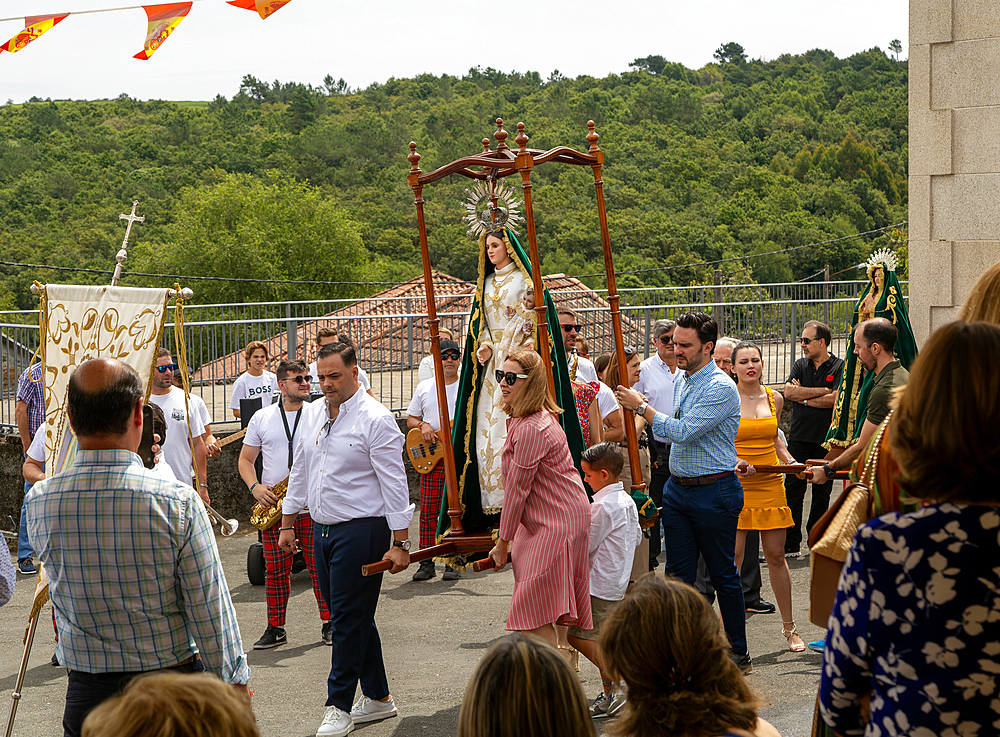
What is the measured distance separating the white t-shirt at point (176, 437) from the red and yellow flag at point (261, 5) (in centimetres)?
264

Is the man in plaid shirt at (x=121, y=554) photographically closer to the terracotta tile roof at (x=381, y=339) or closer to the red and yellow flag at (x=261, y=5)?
the red and yellow flag at (x=261, y=5)

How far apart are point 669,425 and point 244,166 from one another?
56199 millimetres

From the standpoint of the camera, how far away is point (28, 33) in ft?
24.2

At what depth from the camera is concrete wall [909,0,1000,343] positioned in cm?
689

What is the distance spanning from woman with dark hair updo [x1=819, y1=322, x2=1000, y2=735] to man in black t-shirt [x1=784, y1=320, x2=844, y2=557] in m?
6.28

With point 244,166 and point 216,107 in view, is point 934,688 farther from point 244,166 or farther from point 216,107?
point 216,107

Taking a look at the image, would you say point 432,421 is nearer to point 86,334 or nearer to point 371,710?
point 371,710

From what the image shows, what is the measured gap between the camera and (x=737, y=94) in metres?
64.9

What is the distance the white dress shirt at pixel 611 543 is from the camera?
519 centimetres

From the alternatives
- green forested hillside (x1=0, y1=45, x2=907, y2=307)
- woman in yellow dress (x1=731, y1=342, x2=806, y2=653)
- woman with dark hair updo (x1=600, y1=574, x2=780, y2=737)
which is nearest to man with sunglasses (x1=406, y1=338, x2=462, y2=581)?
woman in yellow dress (x1=731, y1=342, x2=806, y2=653)

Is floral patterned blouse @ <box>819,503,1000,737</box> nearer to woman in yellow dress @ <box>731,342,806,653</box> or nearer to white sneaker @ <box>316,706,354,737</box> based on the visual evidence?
white sneaker @ <box>316,706,354,737</box>

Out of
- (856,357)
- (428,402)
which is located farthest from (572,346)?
(856,357)

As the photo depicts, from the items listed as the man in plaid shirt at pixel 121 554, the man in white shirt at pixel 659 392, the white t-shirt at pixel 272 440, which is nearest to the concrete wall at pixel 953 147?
the man in white shirt at pixel 659 392

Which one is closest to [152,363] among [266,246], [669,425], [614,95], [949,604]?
[669,425]
